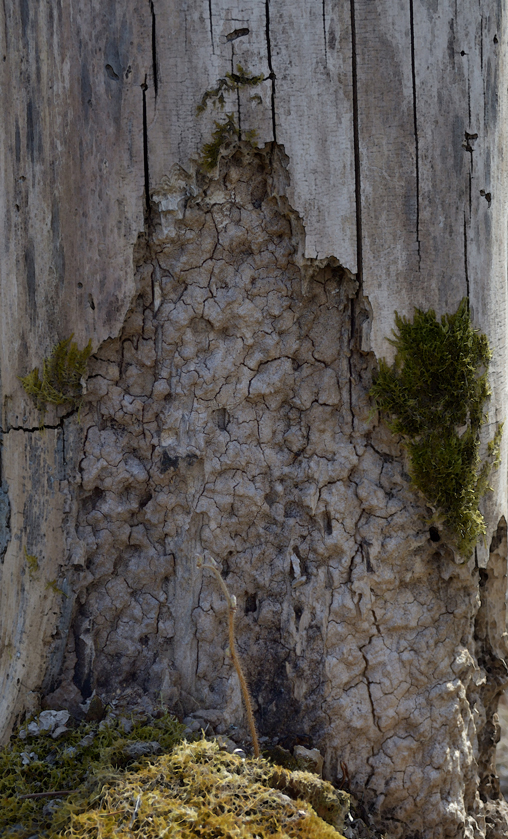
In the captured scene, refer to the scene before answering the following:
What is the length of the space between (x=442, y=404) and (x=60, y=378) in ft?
4.85

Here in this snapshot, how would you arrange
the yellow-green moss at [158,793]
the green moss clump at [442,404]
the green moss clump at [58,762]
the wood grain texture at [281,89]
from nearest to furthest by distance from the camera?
1. the yellow-green moss at [158,793]
2. the green moss clump at [58,762]
3. the wood grain texture at [281,89]
4. the green moss clump at [442,404]

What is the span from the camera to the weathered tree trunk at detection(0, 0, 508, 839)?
2.47 m

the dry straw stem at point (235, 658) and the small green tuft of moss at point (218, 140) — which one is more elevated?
the small green tuft of moss at point (218, 140)

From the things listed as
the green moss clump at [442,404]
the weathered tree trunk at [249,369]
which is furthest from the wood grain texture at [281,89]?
the green moss clump at [442,404]

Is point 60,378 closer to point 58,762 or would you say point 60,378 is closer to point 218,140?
point 218,140

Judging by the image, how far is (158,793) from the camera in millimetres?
2113

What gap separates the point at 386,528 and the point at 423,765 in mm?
922

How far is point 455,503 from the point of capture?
Answer: 8.55ft

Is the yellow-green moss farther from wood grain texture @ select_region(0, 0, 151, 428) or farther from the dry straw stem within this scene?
wood grain texture @ select_region(0, 0, 151, 428)

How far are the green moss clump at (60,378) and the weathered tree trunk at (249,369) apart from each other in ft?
0.16

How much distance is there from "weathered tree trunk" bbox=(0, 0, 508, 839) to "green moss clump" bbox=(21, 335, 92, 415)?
0.16ft

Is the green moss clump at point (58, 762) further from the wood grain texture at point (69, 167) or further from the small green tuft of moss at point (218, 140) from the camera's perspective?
the small green tuft of moss at point (218, 140)

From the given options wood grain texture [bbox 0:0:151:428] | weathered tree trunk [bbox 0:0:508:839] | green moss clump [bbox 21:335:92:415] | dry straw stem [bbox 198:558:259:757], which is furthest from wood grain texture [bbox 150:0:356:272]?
dry straw stem [bbox 198:558:259:757]

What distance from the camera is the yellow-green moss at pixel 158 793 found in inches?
79.4
